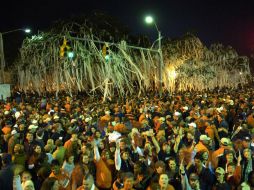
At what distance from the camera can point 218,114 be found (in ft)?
40.2

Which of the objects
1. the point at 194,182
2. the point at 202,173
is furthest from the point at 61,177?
the point at 202,173

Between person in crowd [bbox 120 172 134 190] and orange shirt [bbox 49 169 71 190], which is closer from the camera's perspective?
person in crowd [bbox 120 172 134 190]

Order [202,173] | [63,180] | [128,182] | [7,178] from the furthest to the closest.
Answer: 1. [202,173]
2. [7,178]
3. [63,180]
4. [128,182]

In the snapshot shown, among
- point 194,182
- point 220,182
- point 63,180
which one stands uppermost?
point 63,180

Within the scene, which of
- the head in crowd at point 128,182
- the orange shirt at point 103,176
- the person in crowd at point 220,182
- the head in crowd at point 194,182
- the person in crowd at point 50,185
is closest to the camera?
the person in crowd at point 50,185

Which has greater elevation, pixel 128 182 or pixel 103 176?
pixel 128 182

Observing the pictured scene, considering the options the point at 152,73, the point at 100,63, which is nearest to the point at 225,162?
the point at 100,63

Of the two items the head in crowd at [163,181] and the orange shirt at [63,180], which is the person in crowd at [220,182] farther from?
the orange shirt at [63,180]

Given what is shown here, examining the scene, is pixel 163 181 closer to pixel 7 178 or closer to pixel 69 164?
pixel 69 164

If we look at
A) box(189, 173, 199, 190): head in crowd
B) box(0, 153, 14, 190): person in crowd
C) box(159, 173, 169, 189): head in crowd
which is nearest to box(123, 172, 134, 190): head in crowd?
box(159, 173, 169, 189): head in crowd

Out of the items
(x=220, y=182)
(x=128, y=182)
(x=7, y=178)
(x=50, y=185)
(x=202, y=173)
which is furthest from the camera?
(x=202, y=173)

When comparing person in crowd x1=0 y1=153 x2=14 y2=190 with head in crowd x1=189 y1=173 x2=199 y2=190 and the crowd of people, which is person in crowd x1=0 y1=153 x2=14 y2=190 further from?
head in crowd x1=189 y1=173 x2=199 y2=190

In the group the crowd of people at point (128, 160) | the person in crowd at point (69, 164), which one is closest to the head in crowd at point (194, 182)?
the crowd of people at point (128, 160)

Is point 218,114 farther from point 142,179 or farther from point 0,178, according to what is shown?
point 0,178
